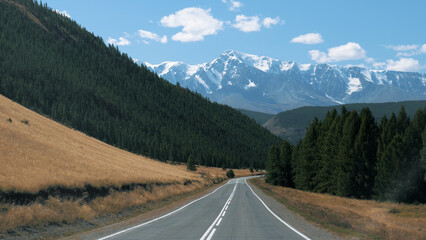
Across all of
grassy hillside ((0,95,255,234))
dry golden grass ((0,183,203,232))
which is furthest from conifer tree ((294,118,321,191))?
dry golden grass ((0,183,203,232))

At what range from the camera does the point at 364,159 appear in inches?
1870

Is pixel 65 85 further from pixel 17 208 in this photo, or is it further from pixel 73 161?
pixel 17 208

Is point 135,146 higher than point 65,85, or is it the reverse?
point 65,85

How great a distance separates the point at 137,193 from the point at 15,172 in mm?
11374

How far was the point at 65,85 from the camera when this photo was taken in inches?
7165

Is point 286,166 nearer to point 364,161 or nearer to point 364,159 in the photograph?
point 364,161

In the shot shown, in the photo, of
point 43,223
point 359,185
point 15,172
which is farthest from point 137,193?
point 359,185

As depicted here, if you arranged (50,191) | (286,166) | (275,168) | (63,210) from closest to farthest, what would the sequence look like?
1. (63,210)
2. (50,191)
3. (286,166)
4. (275,168)

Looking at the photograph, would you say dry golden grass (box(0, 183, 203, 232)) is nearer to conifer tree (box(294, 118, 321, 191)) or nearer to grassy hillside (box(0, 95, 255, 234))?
grassy hillside (box(0, 95, 255, 234))

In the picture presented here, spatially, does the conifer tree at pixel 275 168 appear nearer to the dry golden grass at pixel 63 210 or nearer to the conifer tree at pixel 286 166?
the conifer tree at pixel 286 166

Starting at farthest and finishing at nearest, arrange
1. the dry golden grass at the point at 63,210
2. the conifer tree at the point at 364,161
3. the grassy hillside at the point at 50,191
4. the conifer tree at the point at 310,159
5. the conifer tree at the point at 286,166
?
1. the conifer tree at the point at 286,166
2. the conifer tree at the point at 310,159
3. the conifer tree at the point at 364,161
4. the grassy hillside at the point at 50,191
5. the dry golden grass at the point at 63,210

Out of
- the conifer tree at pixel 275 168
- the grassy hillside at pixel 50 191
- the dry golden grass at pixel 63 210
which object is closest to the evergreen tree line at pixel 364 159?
the conifer tree at pixel 275 168

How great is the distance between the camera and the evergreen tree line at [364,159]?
4259cm

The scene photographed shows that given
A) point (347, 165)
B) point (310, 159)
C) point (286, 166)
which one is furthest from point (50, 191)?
point (286, 166)
